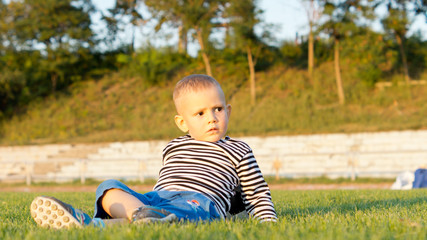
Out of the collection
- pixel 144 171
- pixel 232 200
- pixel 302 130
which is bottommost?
pixel 144 171

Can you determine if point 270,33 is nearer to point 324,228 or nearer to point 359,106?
point 359,106

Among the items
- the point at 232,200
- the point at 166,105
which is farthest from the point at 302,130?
the point at 232,200

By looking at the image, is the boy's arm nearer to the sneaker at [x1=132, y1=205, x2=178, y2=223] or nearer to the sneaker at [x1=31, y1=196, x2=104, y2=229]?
the sneaker at [x1=132, y1=205, x2=178, y2=223]

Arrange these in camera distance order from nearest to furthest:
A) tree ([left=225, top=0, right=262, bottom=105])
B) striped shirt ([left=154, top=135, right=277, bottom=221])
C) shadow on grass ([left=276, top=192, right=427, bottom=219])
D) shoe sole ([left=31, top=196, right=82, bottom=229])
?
shoe sole ([left=31, top=196, right=82, bottom=229]) → striped shirt ([left=154, top=135, right=277, bottom=221]) → shadow on grass ([left=276, top=192, right=427, bottom=219]) → tree ([left=225, top=0, right=262, bottom=105])

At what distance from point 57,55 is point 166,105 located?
9.31 meters

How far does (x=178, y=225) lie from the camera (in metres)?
2.79

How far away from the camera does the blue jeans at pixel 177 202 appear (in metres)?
3.09

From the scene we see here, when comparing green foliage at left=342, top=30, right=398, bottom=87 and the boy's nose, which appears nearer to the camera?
the boy's nose

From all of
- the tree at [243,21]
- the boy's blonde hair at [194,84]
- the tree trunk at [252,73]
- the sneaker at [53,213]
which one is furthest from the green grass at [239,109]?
the sneaker at [53,213]

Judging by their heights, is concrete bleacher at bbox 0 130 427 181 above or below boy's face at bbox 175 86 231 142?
below

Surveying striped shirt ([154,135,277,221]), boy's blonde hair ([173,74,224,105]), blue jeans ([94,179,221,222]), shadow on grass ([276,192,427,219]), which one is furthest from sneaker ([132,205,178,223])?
shadow on grass ([276,192,427,219])

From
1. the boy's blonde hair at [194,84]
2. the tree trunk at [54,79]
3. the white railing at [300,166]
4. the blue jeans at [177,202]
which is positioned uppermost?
the boy's blonde hair at [194,84]

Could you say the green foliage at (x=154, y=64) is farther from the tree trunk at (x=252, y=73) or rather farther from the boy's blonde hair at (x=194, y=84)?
the boy's blonde hair at (x=194, y=84)

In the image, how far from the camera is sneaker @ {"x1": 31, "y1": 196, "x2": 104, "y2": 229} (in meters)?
2.76
